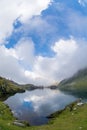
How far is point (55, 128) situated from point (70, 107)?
39.6m

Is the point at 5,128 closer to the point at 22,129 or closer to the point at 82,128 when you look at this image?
the point at 22,129

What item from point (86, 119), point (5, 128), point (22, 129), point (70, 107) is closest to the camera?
point (5, 128)

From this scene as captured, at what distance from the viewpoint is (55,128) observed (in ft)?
192

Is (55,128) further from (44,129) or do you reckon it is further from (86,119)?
(86,119)

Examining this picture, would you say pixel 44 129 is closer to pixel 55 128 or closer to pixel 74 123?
pixel 55 128

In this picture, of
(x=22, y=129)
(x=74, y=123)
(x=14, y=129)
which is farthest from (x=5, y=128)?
(x=74, y=123)

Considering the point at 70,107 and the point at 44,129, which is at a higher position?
the point at 70,107

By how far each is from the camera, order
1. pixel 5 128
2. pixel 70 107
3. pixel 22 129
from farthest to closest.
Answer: pixel 70 107 → pixel 22 129 → pixel 5 128

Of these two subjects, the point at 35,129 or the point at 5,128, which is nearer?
the point at 5,128

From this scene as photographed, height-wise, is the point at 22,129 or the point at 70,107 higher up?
the point at 70,107

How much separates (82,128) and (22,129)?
38.3 ft

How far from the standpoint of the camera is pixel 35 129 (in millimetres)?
60188

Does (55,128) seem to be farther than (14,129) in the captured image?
Yes

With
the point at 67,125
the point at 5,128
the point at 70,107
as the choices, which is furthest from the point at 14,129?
→ the point at 70,107
